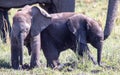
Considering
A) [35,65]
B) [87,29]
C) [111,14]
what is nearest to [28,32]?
[35,65]

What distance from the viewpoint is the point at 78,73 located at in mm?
6809

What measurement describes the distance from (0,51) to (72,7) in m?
1.59

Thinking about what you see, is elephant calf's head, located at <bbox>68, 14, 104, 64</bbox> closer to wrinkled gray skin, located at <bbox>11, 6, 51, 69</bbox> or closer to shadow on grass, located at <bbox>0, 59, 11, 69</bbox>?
wrinkled gray skin, located at <bbox>11, 6, 51, 69</bbox>

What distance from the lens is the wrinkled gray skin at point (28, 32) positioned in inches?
267

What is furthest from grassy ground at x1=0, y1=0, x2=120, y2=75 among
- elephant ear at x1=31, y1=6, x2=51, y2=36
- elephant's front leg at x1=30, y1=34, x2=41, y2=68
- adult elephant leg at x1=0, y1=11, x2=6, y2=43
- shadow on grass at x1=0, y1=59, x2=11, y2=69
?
adult elephant leg at x1=0, y1=11, x2=6, y2=43

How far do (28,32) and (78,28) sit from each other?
694 millimetres

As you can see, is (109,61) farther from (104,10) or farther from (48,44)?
(104,10)

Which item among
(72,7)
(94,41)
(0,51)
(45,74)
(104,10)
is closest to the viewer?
(45,74)

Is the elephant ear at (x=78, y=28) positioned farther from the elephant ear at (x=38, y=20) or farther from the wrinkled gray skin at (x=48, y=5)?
the wrinkled gray skin at (x=48, y=5)

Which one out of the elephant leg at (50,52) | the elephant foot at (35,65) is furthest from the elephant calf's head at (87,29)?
the elephant foot at (35,65)

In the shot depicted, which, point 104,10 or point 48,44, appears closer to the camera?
point 48,44

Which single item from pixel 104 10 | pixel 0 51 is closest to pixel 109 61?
pixel 0 51

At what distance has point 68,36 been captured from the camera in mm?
7242

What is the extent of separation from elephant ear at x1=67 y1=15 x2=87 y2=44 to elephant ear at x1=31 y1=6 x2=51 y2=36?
293 mm
